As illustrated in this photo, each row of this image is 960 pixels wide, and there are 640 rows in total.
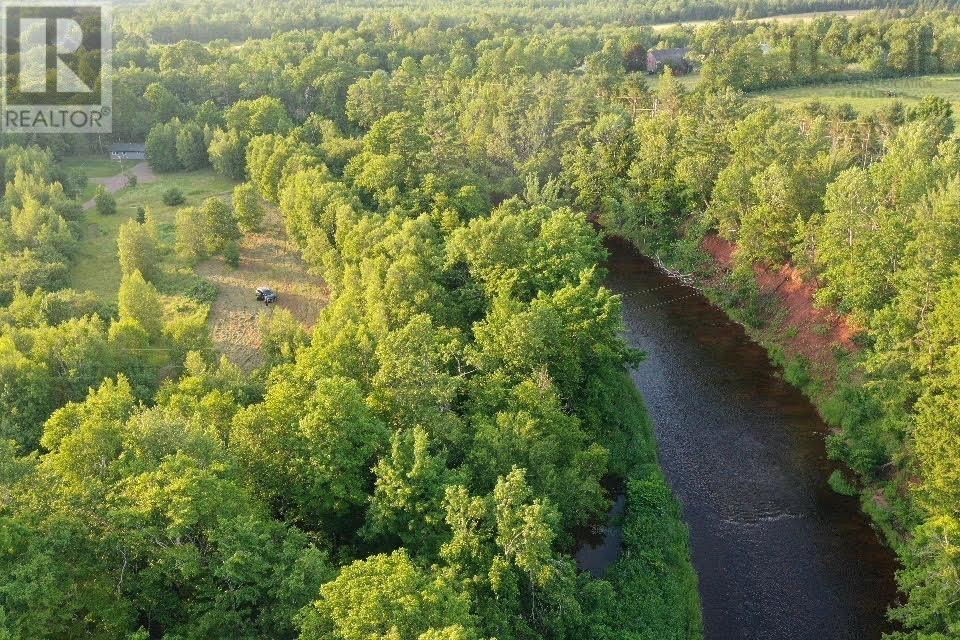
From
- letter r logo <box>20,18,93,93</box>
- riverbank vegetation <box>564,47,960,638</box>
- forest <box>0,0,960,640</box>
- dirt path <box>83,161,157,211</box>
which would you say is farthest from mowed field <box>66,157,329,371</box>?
riverbank vegetation <box>564,47,960,638</box>

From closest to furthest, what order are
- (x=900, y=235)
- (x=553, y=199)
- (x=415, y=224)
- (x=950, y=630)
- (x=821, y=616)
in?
(x=950, y=630)
(x=821, y=616)
(x=900, y=235)
(x=415, y=224)
(x=553, y=199)

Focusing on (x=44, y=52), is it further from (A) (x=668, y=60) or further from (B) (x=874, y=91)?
(B) (x=874, y=91)

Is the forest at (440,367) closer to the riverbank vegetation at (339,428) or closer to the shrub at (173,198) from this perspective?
the riverbank vegetation at (339,428)

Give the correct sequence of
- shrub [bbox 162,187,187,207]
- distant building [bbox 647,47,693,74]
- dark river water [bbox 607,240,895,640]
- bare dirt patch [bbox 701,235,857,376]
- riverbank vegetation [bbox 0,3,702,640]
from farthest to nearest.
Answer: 1. distant building [bbox 647,47,693,74]
2. shrub [bbox 162,187,187,207]
3. bare dirt patch [bbox 701,235,857,376]
4. dark river water [bbox 607,240,895,640]
5. riverbank vegetation [bbox 0,3,702,640]

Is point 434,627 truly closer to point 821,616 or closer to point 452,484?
point 452,484

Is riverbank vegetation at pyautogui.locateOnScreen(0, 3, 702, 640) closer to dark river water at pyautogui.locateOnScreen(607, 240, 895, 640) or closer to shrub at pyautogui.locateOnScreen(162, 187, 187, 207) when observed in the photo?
dark river water at pyautogui.locateOnScreen(607, 240, 895, 640)

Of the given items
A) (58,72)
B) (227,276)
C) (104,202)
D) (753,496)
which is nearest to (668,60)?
(227,276)

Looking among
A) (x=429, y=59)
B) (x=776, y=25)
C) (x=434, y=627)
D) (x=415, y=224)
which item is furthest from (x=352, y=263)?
(x=776, y=25)
